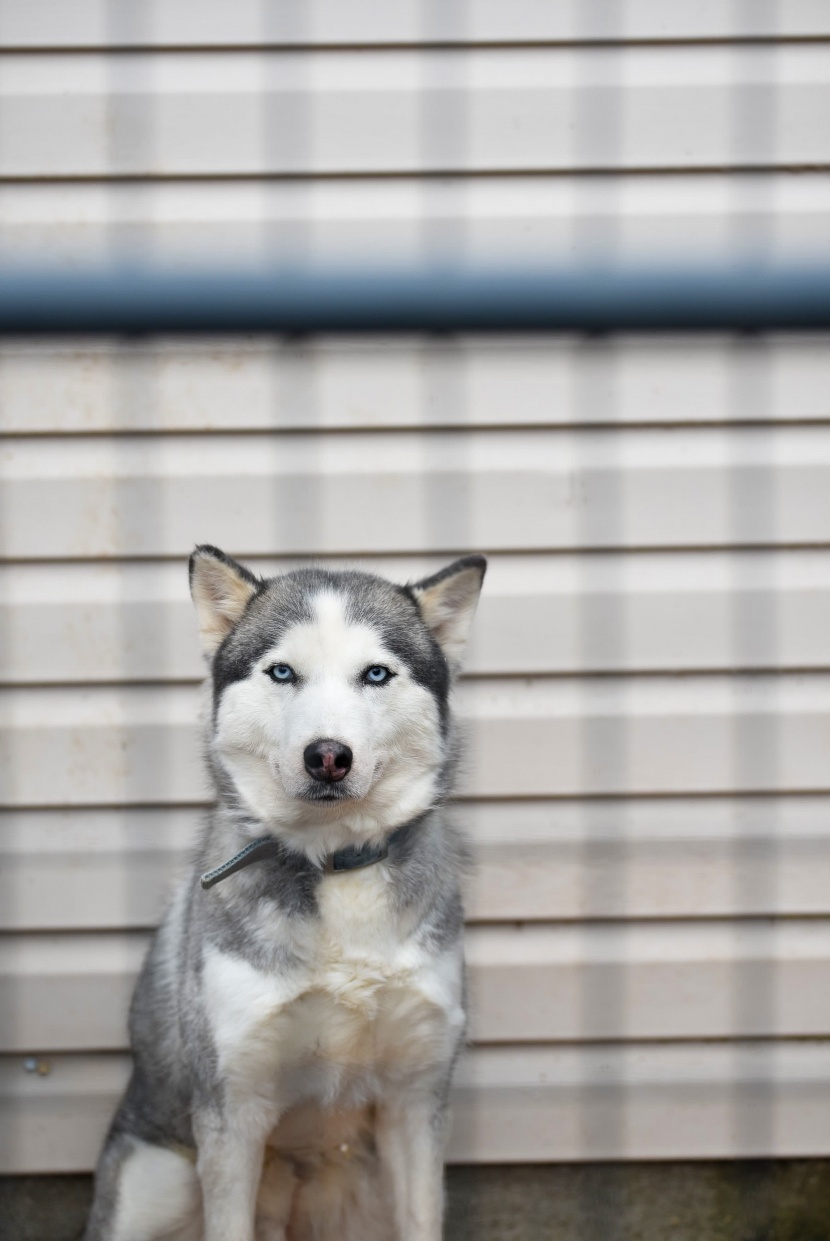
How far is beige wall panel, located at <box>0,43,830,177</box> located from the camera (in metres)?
3.42

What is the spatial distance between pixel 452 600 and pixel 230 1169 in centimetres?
141

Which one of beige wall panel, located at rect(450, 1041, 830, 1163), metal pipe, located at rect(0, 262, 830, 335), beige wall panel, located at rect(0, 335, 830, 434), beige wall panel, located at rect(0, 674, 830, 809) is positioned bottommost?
beige wall panel, located at rect(450, 1041, 830, 1163)

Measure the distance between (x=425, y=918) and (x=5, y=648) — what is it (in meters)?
1.61

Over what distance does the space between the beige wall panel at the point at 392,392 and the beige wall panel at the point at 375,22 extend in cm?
91

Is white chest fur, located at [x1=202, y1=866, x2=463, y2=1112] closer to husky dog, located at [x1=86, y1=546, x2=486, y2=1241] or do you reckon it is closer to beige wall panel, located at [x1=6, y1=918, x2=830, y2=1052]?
husky dog, located at [x1=86, y1=546, x2=486, y2=1241]

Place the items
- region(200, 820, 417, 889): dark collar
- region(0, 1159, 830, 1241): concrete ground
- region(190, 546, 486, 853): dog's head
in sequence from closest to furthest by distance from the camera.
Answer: region(190, 546, 486, 853): dog's head
region(200, 820, 417, 889): dark collar
region(0, 1159, 830, 1241): concrete ground

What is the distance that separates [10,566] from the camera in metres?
3.50

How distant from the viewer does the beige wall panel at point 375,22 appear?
3.39 meters

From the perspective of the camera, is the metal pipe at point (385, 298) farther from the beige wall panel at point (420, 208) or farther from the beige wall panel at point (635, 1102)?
the beige wall panel at point (635, 1102)

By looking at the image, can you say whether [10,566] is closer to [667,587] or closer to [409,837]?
[409,837]

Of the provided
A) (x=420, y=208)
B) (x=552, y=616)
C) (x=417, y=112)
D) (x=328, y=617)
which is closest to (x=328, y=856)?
(x=328, y=617)

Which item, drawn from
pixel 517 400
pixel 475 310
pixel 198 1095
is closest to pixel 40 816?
pixel 198 1095

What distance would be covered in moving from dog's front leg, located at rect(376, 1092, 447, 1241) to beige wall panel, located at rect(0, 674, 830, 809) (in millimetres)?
1038

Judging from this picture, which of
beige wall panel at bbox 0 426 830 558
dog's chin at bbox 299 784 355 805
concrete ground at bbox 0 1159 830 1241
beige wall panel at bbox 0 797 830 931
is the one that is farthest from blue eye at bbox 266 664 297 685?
concrete ground at bbox 0 1159 830 1241
